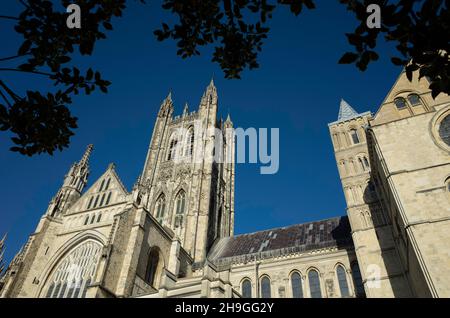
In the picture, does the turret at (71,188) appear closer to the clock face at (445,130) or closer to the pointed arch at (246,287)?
the pointed arch at (246,287)

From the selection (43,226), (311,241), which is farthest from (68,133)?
(311,241)

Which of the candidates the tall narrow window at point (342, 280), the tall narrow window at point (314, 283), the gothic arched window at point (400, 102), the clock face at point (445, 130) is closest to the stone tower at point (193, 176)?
the tall narrow window at point (314, 283)

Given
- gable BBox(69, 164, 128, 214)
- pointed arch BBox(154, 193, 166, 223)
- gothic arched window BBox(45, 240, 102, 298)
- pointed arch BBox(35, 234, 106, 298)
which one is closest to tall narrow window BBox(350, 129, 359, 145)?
gable BBox(69, 164, 128, 214)

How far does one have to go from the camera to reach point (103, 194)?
23562 mm

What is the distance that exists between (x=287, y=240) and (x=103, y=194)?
16.1 meters

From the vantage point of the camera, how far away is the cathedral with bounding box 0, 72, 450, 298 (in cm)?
1295

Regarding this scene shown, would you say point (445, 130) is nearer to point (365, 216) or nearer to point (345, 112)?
point (365, 216)

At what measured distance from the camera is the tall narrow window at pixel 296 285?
21.9 meters

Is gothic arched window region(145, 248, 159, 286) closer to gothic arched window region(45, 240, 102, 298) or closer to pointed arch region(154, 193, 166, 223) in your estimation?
gothic arched window region(45, 240, 102, 298)

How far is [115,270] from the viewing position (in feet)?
56.6

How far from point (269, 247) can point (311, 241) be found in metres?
3.86

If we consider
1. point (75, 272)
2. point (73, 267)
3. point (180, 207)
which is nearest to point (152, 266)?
point (75, 272)

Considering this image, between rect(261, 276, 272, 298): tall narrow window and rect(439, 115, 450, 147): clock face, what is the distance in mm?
15520
